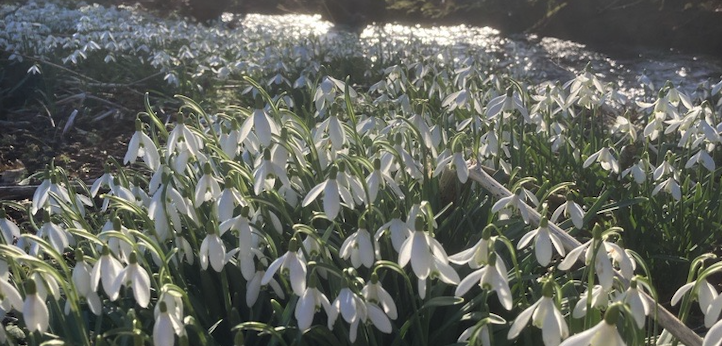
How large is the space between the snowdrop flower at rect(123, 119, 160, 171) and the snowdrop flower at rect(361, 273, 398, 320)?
0.79 meters

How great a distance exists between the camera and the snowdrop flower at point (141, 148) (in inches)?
74.9

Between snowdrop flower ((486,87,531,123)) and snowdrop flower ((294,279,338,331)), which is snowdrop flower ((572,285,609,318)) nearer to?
snowdrop flower ((294,279,338,331))

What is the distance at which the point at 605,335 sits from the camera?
1.05 m

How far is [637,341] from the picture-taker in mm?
1218

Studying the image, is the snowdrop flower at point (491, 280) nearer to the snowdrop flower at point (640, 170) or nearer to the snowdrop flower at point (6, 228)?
Result: the snowdrop flower at point (6, 228)

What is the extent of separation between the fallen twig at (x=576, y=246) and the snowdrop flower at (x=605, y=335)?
0.35 m

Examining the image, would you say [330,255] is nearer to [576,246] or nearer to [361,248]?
[361,248]

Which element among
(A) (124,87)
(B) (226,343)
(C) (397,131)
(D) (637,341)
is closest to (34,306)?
(B) (226,343)

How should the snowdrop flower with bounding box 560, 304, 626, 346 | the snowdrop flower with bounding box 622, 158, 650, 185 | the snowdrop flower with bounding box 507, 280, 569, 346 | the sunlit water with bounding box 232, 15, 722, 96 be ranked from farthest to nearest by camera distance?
the sunlit water with bounding box 232, 15, 722, 96 → the snowdrop flower with bounding box 622, 158, 650, 185 → the snowdrop flower with bounding box 507, 280, 569, 346 → the snowdrop flower with bounding box 560, 304, 626, 346

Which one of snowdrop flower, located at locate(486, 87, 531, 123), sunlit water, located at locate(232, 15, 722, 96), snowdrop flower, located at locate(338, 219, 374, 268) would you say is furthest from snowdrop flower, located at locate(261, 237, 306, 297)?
sunlit water, located at locate(232, 15, 722, 96)

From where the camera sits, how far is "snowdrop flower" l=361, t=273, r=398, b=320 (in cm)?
141

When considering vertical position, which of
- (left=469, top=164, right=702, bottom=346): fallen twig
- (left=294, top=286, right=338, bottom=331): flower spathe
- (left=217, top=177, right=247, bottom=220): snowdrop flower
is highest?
(left=217, top=177, right=247, bottom=220): snowdrop flower

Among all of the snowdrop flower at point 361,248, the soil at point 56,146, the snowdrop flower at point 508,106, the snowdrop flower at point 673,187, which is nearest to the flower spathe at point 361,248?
the snowdrop flower at point 361,248

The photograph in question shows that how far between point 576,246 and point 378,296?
0.59m
